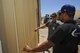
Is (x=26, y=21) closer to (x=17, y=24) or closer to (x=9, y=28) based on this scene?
(x=17, y=24)

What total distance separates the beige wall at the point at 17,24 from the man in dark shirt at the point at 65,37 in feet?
2.59

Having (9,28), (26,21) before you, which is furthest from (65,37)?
(9,28)

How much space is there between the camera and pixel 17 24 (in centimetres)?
258

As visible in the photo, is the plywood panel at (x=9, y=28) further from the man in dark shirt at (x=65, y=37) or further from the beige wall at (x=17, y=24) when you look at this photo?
the man in dark shirt at (x=65, y=37)

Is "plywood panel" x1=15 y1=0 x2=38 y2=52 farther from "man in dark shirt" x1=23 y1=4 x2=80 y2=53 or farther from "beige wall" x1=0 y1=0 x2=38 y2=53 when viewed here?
"man in dark shirt" x1=23 y1=4 x2=80 y2=53

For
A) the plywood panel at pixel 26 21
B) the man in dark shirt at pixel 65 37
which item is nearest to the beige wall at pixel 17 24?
the plywood panel at pixel 26 21

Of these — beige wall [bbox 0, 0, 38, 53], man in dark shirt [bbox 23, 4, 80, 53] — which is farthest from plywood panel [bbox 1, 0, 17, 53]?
man in dark shirt [bbox 23, 4, 80, 53]

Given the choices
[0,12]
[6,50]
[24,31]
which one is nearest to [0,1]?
[0,12]

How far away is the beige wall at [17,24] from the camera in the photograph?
254 cm

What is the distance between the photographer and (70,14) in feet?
5.98

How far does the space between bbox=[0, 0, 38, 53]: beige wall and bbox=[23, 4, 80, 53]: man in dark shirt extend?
79 cm

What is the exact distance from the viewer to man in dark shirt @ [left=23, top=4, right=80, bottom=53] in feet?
5.73

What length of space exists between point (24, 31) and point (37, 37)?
0.24 meters

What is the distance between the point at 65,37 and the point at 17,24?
1.03 meters
